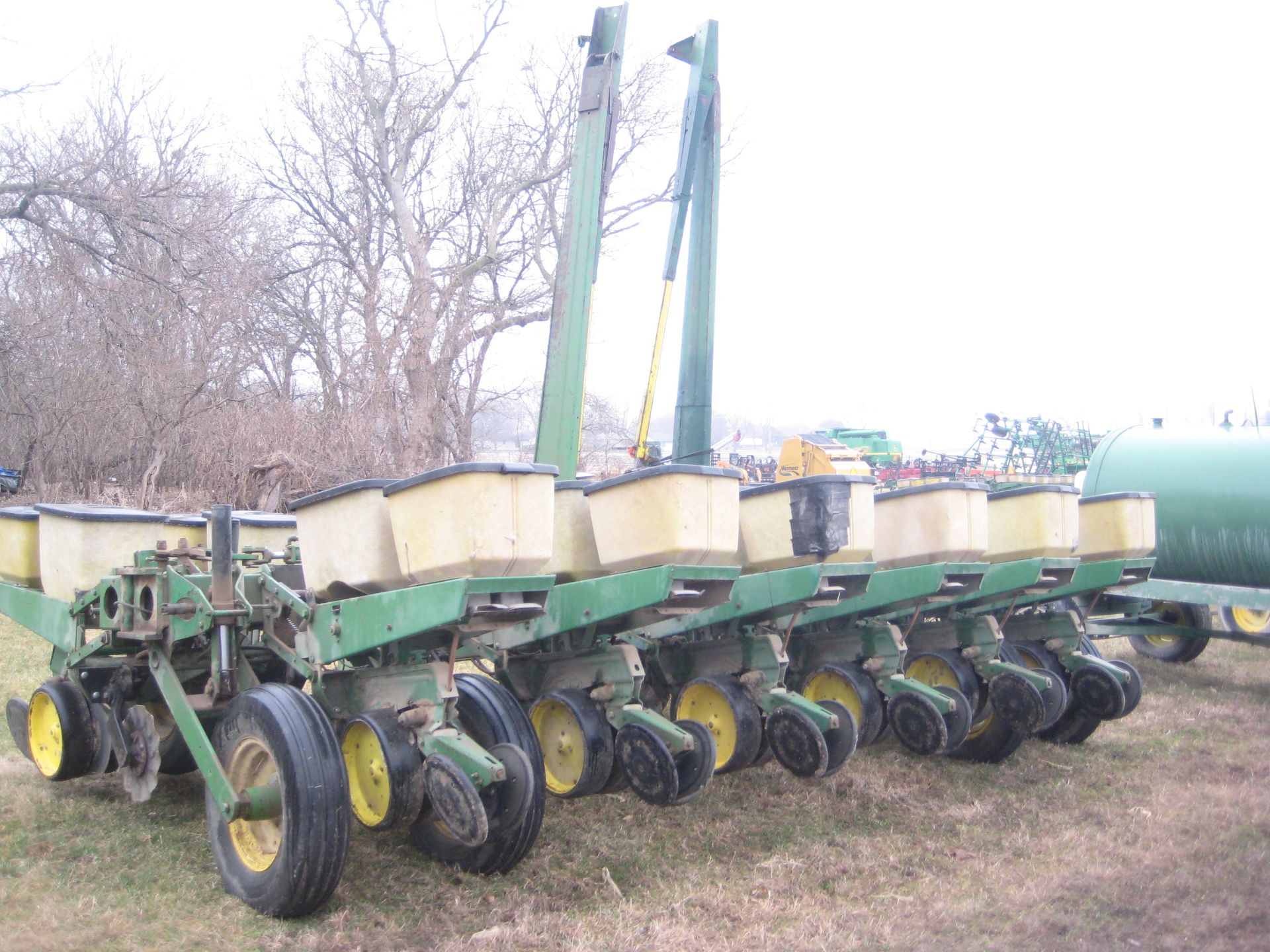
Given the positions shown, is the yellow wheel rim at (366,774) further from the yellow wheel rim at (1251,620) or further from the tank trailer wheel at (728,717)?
the yellow wheel rim at (1251,620)

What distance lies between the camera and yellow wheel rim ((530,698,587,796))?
15.7ft

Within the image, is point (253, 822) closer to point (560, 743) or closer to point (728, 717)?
point (560, 743)

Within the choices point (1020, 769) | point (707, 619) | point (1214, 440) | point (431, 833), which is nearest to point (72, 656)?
point (431, 833)

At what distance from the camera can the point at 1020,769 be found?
6.22m

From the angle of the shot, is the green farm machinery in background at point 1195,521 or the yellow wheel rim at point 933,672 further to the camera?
the green farm machinery in background at point 1195,521

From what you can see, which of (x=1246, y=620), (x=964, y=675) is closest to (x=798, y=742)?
(x=964, y=675)

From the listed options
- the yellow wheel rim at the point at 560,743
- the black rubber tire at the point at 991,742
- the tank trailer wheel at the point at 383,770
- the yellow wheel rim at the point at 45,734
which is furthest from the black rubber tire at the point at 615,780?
the yellow wheel rim at the point at 45,734

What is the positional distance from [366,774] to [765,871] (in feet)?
5.34

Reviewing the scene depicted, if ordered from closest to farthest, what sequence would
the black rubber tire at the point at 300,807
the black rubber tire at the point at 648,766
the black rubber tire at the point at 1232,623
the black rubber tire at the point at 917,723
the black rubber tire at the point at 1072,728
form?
the black rubber tire at the point at 300,807
the black rubber tire at the point at 648,766
the black rubber tire at the point at 917,723
the black rubber tire at the point at 1072,728
the black rubber tire at the point at 1232,623

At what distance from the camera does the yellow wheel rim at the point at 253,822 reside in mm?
4023

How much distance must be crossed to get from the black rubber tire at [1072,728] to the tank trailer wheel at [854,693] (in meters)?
1.60

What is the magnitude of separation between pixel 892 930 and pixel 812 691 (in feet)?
6.42

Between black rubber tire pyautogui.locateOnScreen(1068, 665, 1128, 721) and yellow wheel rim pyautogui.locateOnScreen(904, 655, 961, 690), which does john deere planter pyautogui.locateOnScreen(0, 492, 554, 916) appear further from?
black rubber tire pyautogui.locateOnScreen(1068, 665, 1128, 721)

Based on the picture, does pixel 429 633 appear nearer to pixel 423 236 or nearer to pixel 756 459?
pixel 423 236
